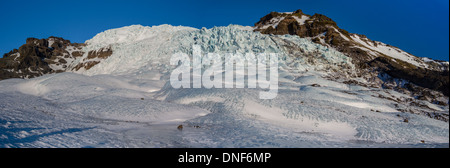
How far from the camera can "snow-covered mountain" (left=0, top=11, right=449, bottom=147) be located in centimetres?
1152

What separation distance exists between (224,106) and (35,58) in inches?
4953

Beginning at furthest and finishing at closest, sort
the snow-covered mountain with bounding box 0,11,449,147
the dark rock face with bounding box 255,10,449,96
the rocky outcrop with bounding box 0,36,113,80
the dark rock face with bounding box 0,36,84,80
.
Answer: the dark rock face with bounding box 0,36,84,80
the rocky outcrop with bounding box 0,36,113,80
the dark rock face with bounding box 255,10,449,96
the snow-covered mountain with bounding box 0,11,449,147

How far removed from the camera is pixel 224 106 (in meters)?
21.0

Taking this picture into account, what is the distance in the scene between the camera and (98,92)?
25.5 m

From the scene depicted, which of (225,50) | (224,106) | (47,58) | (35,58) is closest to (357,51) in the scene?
(225,50)

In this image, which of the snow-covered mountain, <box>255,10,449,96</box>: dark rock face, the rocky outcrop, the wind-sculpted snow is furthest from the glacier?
the rocky outcrop

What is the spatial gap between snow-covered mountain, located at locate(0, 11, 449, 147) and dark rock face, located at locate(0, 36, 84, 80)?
59.9 meters

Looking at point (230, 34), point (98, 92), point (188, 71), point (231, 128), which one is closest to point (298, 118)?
point (231, 128)

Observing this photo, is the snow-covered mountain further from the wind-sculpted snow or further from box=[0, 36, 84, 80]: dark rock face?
box=[0, 36, 84, 80]: dark rock face

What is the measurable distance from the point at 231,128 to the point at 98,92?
1774 centimetres

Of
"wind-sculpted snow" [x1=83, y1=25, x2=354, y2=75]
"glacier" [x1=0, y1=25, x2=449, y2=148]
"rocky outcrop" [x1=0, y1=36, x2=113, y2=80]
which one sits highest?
"rocky outcrop" [x1=0, y1=36, x2=113, y2=80]

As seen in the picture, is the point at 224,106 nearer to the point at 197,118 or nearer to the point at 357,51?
the point at 197,118

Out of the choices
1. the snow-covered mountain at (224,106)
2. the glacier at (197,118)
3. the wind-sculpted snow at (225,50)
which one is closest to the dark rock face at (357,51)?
the snow-covered mountain at (224,106)
